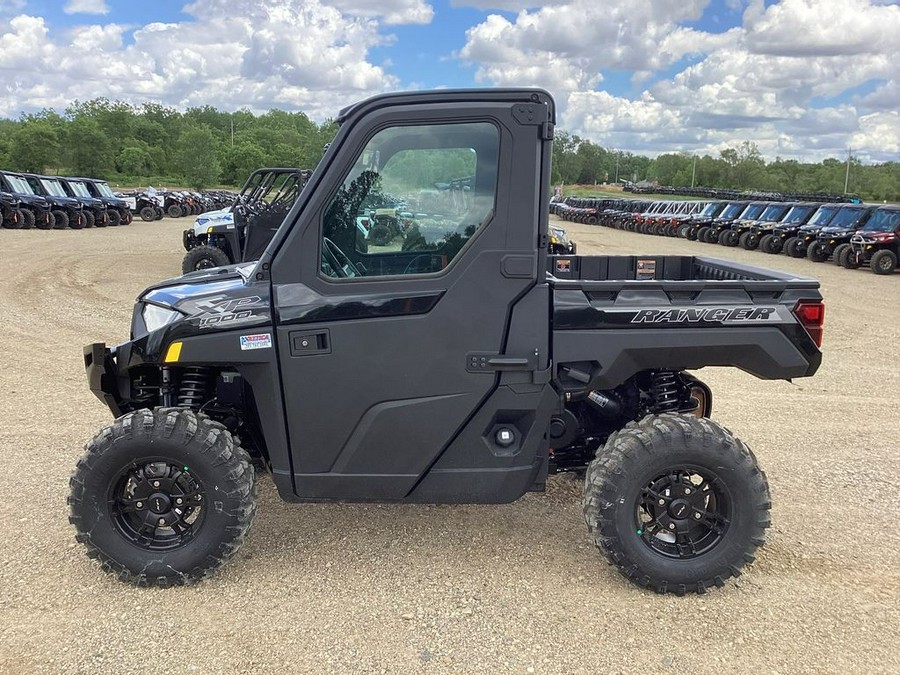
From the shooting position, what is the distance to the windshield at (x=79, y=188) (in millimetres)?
27795

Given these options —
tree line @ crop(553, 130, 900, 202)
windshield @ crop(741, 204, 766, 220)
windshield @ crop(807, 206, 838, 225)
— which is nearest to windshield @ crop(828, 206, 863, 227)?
windshield @ crop(807, 206, 838, 225)

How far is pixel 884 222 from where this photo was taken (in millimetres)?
18953

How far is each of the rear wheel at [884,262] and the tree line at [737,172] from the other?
171ft

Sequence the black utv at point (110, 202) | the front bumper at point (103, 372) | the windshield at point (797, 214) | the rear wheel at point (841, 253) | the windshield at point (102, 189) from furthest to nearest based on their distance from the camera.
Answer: the windshield at point (102, 189) < the black utv at point (110, 202) < the windshield at point (797, 214) < the rear wheel at point (841, 253) < the front bumper at point (103, 372)

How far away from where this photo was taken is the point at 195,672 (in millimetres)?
2953

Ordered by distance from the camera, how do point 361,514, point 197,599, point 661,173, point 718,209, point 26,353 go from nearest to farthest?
point 197,599, point 361,514, point 26,353, point 718,209, point 661,173

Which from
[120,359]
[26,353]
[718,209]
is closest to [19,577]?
[120,359]

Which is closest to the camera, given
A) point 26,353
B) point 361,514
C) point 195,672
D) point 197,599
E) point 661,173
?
point 195,672

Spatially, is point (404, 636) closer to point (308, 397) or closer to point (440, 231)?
point (308, 397)

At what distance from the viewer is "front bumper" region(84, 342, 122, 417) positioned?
11.9 feet

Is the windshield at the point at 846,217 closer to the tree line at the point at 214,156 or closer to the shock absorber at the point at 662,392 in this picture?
the shock absorber at the point at 662,392

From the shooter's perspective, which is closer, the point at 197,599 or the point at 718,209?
the point at 197,599

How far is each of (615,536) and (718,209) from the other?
28.4 meters

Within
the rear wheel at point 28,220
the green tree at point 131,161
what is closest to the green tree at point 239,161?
the green tree at point 131,161
